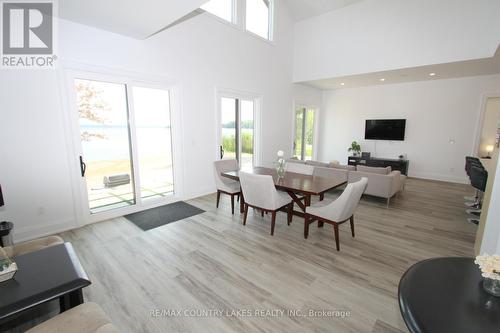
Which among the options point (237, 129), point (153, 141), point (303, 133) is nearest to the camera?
point (153, 141)

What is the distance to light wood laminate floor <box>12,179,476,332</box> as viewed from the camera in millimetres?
1875

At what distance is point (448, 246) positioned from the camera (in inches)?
118

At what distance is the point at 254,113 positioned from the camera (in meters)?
6.13

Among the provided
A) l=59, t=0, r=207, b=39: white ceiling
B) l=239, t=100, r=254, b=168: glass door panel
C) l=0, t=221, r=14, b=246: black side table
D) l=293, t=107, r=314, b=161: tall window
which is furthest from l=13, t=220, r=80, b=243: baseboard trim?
l=293, t=107, r=314, b=161: tall window

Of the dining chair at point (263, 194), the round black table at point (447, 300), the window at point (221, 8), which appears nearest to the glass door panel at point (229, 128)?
the window at point (221, 8)

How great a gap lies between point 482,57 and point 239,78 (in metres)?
4.79

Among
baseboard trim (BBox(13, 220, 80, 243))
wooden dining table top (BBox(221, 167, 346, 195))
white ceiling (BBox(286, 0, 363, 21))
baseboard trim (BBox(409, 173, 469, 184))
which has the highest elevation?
white ceiling (BBox(286, 0, 363, 21))

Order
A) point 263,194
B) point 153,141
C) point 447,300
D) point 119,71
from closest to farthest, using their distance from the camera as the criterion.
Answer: point 447,300, point 263,194, point 119,71, point 153,141

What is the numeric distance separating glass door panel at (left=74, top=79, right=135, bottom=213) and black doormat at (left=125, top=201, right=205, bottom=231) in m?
0.38

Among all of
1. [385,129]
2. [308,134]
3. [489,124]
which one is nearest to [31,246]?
[308,134]

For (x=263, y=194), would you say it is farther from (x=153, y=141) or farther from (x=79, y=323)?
(x=153, y=141)

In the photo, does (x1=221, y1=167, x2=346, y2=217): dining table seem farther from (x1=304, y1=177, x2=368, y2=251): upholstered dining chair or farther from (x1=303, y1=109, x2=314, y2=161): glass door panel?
(x1=303, y1=109, x2=314, y2=161): glass door panel

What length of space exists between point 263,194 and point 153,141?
243cm

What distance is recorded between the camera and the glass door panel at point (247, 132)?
230 inches
